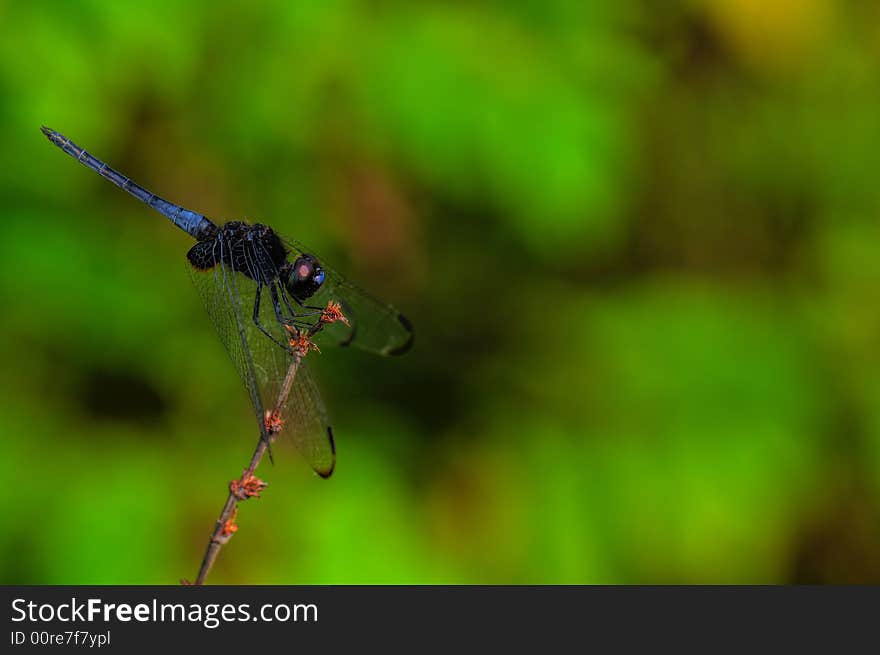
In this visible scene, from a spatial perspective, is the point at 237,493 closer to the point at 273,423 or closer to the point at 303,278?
the point at 273,423

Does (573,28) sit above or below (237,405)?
above

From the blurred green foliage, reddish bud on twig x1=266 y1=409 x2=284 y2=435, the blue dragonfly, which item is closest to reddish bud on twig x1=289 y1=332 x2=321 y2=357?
the blue dragonfly

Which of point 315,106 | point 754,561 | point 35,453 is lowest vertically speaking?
point 754,561

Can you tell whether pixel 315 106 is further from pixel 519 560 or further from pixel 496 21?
pixel 519 560

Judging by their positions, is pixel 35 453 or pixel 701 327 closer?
pixel 35 453

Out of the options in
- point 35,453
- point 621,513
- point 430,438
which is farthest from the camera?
point 430,438

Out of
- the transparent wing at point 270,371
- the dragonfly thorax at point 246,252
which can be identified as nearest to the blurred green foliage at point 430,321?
the dragonfly thorax at point 246,252

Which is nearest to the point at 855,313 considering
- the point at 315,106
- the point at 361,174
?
the point at 361,174
